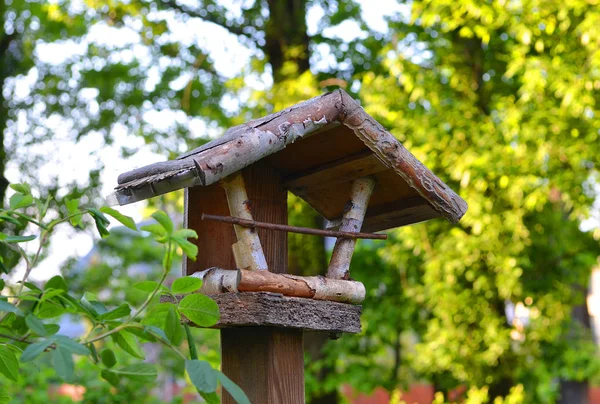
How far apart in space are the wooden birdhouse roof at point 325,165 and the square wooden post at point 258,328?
0.10m

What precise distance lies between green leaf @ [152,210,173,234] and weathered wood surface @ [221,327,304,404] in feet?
2.47

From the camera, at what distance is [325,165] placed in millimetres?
2342

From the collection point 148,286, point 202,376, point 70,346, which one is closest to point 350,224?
point 148,286

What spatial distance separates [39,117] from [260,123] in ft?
24.9

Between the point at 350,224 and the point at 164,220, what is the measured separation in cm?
99

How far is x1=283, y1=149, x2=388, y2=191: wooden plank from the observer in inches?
88.4

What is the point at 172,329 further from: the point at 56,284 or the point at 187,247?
the point at 56,284

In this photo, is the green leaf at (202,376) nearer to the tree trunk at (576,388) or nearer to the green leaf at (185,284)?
A: the green leaf at (185,284)

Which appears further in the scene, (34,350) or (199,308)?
(199,308)

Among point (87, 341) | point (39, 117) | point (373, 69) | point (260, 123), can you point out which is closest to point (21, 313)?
point (87, 341)

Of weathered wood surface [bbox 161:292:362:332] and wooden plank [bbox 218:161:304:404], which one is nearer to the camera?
weathered wood surface [bbox 161:292:362:332]

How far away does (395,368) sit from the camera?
7570mm

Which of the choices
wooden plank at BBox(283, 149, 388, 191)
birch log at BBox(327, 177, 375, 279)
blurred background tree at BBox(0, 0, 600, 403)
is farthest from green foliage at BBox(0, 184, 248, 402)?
blurred background tree at BBox(0, 0, 600, 403)

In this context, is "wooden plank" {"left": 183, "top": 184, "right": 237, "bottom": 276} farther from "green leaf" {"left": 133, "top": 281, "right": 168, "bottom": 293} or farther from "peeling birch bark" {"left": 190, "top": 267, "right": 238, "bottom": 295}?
"green leaf" {"left": 133, "top": 281, "right": 168, "bottom": 293}
